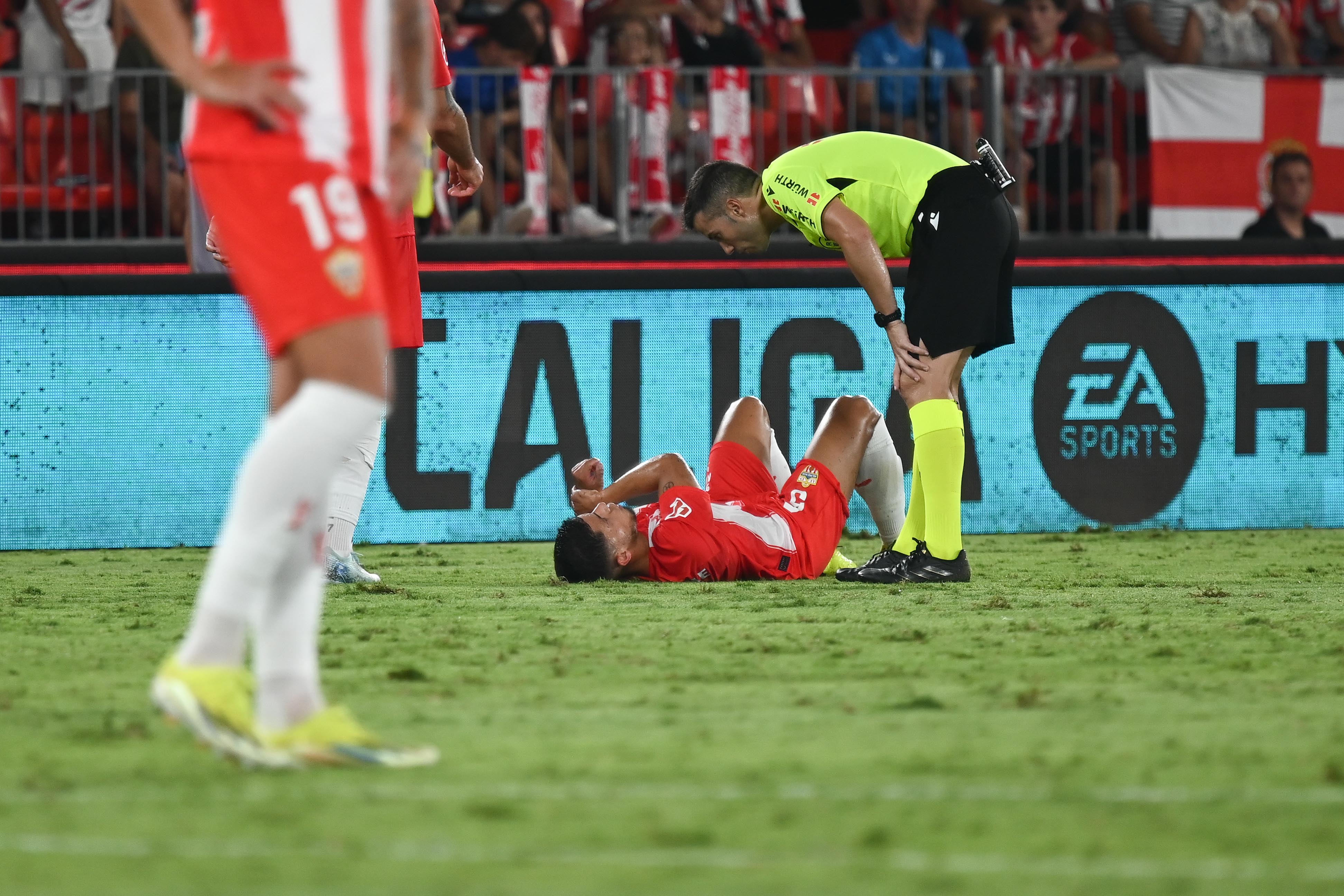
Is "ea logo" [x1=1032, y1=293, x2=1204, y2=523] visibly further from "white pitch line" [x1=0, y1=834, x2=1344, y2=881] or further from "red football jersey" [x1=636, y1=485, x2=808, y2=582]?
"white pitch line" [x1=0, y1=834, x2=1344, y2=881]

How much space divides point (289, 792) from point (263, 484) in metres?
0.51

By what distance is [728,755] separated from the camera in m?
3.14

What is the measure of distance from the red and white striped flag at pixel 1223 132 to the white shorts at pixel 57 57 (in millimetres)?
5353

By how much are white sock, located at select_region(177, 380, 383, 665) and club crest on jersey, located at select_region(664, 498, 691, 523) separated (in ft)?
11.0

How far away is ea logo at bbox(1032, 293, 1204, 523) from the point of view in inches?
340

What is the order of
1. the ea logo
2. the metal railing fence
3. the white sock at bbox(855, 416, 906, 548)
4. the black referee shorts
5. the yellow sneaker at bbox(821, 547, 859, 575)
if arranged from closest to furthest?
the black referee shorts < the yellow sneaker at bbox(821, 547, 859, 575) < the white sock at bbox(855, 416, 906, 548) < the ea logo < the metal railing fence

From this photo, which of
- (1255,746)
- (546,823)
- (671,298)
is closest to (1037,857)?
(546,823)

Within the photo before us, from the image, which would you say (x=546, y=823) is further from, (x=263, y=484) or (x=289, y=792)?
(x=263, y=484)

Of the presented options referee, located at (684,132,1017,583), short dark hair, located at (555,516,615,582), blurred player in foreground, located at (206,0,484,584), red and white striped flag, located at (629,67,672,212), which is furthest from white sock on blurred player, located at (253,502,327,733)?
red and white striped flag, located at (629,67,672,212)

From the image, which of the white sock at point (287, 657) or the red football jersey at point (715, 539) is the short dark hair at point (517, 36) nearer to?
the red football jersey at point (715, 539)

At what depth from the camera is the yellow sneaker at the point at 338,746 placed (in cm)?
301

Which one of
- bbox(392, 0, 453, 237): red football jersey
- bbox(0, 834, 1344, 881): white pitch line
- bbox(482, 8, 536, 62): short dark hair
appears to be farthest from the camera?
bbox(482, 8, 536, 62): short dark hair

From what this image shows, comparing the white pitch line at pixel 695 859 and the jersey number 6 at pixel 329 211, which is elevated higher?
the jersey number 6 at pixel 329 211

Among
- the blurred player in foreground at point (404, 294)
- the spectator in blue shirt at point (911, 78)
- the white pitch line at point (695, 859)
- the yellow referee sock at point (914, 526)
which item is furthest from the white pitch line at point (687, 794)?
the spectator in blue shirt at point (911, 78)
